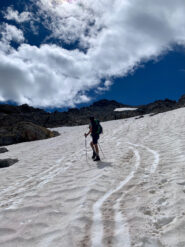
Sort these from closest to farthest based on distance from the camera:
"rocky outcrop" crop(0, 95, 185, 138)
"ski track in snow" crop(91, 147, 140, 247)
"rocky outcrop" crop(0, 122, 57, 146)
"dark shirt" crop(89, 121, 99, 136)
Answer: "ski track in snow" crop(91, 147, 140, 247), "dark shirt" crop(89, 121, 99, 136), "rocky outcrop" crop(0, 122, 57, 146), "rocky outcrop" crop(0, 95, 185, 138)

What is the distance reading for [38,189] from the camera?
586 cm

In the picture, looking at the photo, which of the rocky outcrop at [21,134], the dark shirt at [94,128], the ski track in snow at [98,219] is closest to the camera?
the ski track in snow at [98,219]

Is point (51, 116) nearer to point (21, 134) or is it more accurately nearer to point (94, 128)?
point (21, 134)

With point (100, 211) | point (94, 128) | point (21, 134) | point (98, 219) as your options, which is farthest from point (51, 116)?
point (98, 219)

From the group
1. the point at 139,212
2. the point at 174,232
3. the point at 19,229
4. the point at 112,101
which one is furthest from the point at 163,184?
the point at 112,101

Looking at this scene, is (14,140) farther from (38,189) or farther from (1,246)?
(1,246)

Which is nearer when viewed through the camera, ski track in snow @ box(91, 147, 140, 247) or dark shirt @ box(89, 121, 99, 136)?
ski track in snow @ box(91, 147, 140, 247)

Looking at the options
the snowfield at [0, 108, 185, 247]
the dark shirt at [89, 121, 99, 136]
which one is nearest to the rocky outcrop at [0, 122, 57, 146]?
the dark shirt at [89, 121, 99, 136]

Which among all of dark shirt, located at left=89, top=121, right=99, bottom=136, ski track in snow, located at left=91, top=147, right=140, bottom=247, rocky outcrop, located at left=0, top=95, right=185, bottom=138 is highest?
rocky outcrop, located at left=0, top=95, right=185, bottom=138

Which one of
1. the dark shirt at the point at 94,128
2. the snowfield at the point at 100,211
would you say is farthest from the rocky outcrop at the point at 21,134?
the snowfield at the point at 100,211

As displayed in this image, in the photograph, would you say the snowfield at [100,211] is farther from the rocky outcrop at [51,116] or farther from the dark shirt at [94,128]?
the rocky outcrop at [51,116]

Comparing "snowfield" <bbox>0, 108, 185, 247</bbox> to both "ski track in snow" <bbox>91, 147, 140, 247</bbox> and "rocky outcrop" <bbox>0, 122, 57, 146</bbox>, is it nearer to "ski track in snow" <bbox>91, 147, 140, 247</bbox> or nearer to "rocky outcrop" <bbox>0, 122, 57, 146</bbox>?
"ski track in snow" <bbox>91, 147, 140, 247</bbox>

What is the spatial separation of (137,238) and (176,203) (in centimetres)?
133

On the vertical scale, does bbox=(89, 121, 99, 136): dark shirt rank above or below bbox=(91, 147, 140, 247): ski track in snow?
above
